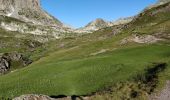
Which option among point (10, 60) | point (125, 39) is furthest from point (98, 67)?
point (10, 60)

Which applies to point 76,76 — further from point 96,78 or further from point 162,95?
point 162,95

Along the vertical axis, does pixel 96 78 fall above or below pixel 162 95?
above

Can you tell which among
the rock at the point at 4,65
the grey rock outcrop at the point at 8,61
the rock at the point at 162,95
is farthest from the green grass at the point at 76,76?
the rock at the point at 4,65

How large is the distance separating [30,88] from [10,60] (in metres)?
68.7

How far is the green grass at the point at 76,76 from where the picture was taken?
42219 millimetres

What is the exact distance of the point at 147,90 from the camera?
42.1m

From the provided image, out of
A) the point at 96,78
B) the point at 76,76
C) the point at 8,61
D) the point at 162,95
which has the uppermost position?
the point at 76,76

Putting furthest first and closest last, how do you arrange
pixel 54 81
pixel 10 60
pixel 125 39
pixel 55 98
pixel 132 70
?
pixel 10 60 → pixel 125 39 → pixel 132 70 → pixel 54 81 → pixel 55 98

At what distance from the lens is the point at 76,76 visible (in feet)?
147

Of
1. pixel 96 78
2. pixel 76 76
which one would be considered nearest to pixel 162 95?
pixel 96 78

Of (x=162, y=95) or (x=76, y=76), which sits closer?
(x=162, y=95)

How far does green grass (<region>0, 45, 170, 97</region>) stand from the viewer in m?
42.2

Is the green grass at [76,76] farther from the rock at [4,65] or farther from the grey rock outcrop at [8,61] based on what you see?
the rock at [4,65]

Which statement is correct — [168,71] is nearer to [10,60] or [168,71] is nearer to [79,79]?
[79,79]
